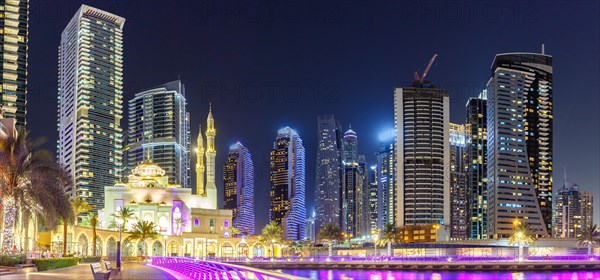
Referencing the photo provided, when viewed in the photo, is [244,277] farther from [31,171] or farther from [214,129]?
[214,129]

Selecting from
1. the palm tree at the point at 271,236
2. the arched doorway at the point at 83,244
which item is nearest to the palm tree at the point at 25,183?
the arched doorway at the point at 83,244

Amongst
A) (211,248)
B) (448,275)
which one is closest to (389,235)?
(211,248)

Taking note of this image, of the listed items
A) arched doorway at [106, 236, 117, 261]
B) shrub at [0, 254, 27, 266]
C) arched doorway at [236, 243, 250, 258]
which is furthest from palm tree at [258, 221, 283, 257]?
shrub at [0, 254, 27, 266]

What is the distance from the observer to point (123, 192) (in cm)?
11988

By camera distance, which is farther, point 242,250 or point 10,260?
point 242,250

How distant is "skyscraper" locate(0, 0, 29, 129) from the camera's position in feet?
452

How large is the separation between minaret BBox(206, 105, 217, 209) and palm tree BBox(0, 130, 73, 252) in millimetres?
80848

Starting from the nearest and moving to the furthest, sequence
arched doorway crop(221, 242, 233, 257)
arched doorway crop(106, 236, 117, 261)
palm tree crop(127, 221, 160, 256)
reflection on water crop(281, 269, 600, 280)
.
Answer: reflection on water crop(281, 269, 600, 280) → arched doorway crop(106, 236, 117, 261) → palm tree crop(127, 221, 160, 256) → arched doorway crop(221, 242, 233, 257)

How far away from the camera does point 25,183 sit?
43500 millimetres

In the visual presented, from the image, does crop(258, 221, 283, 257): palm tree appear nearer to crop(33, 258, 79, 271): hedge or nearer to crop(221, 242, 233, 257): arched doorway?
crop(221, 242, 233, 257): arched doorway

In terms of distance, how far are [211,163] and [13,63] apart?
46.0m

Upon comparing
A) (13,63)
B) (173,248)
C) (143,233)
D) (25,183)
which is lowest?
(173,248)

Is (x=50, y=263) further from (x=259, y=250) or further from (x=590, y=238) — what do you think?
(x=590, y=238)

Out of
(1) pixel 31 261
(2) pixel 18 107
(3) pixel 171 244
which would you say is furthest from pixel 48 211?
(2) pixel 18 107
